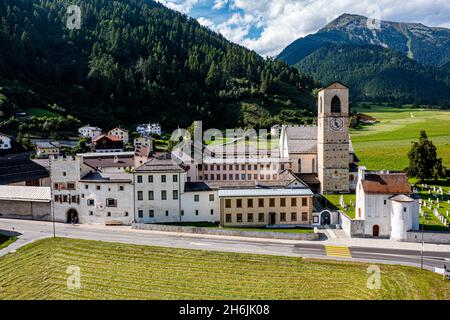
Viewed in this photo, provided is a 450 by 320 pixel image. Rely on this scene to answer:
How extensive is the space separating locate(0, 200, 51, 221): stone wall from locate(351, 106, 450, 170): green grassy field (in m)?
65.1

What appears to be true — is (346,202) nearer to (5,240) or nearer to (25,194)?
(25,194)

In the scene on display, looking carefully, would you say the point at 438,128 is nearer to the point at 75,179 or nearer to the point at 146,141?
the point at 146,141

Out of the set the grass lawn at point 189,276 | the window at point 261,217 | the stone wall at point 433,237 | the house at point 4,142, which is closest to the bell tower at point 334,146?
the window at point 261,217

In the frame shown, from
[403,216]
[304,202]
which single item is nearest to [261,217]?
[304,202]

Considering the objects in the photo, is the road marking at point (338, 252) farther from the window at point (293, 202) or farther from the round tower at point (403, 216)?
the window at point (293, 202)

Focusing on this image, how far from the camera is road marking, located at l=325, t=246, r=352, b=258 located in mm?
41537

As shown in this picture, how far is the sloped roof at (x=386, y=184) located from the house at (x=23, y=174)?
48.7 meters

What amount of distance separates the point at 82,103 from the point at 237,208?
113135 millimetres

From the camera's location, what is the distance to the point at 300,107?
167625mm

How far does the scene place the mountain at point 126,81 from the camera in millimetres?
143625

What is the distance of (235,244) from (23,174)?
40093 mm

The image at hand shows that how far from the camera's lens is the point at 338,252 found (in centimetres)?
4250

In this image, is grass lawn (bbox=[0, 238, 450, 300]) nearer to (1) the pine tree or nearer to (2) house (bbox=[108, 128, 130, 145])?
(1) the pine tree
